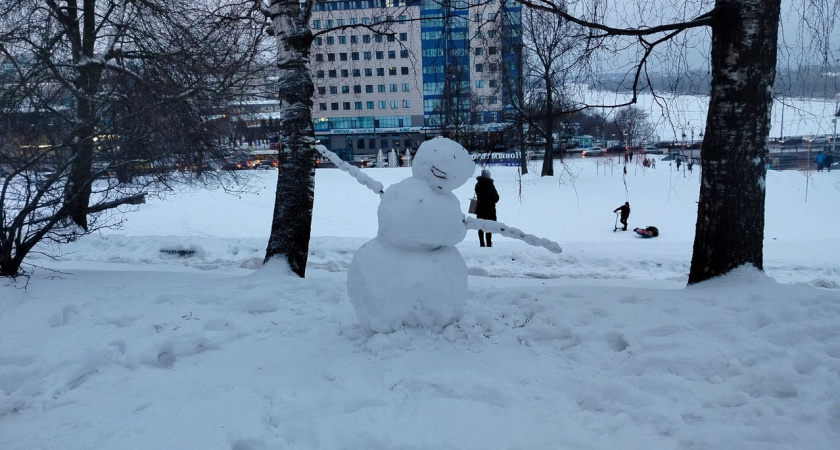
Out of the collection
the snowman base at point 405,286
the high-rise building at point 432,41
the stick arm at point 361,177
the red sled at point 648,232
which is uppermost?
the high-rise building at point 432,41

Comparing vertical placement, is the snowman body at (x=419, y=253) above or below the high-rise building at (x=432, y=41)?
below

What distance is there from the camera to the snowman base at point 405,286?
3576mm

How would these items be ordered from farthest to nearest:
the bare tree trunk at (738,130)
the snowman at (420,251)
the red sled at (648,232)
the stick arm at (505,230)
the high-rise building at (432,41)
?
the red sled at (648,232), the high-rise building at (432,41), the bare tree trunk at (738,130), the stick arm at (505,230), the snowman at (420,251)

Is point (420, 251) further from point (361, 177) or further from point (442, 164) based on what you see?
point (361, 177)

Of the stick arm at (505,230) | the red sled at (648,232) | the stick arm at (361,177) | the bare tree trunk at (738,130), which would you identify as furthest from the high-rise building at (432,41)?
the red sled at (648,232)

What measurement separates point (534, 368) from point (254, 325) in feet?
7.37

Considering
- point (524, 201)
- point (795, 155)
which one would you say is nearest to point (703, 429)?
point (524, 201)

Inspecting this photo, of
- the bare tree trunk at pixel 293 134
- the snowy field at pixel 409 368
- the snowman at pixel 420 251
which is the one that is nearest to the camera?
the snowy field at pixel 409 368

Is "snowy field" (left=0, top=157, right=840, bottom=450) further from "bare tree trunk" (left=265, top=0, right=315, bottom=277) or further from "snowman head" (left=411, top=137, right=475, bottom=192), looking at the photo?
"snowman head" (left=411, top=137, right=475, bottom=192)

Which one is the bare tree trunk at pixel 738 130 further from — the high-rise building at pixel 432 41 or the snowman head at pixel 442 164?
the snowman head at pixel 442 164

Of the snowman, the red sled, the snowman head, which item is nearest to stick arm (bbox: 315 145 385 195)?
the snowman

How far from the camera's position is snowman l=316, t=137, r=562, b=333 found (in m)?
3.56

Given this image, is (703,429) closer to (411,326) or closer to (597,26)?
(411,326)

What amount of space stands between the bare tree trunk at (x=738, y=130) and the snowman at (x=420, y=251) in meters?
2.11
